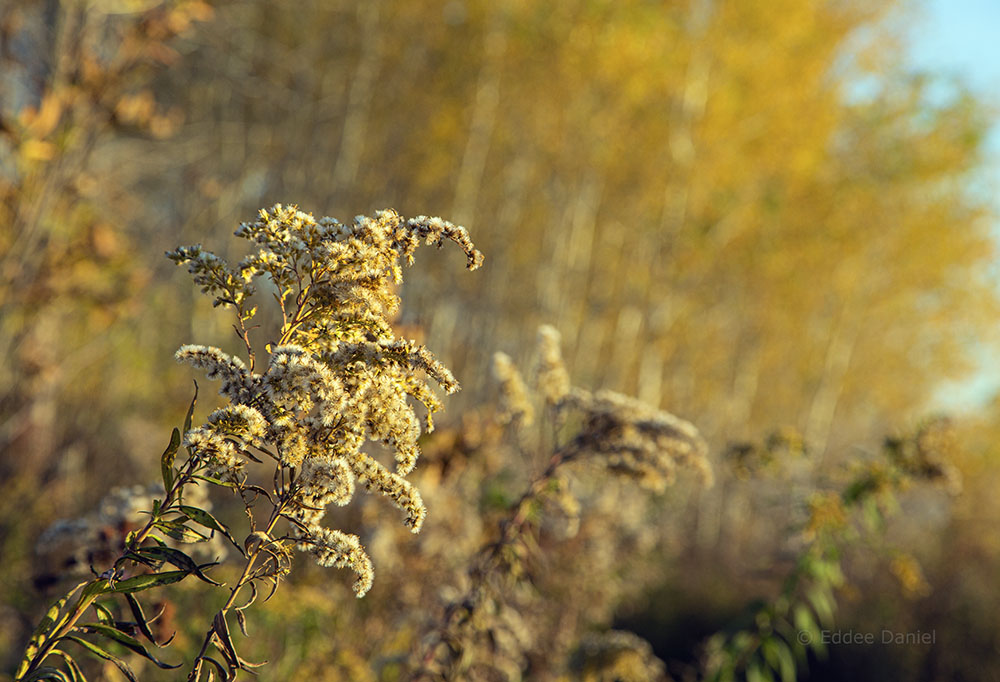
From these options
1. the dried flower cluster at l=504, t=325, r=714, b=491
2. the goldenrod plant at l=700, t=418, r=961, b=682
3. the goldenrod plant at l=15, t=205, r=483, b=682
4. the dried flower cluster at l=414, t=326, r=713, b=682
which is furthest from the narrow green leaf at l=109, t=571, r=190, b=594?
the goldenrod plant at l=700, t=418, r=961, b=682

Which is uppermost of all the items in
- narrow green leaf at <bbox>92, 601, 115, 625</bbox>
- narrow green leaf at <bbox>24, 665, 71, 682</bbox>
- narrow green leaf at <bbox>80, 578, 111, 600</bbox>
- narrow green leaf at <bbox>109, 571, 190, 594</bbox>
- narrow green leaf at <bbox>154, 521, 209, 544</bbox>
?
narrow green leaf at <bbox>154, 521, 209, 544</bbox>

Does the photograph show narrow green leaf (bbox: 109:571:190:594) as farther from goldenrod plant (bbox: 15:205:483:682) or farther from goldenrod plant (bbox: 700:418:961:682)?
goldenrod plant (bbox: 700:418:961:682)

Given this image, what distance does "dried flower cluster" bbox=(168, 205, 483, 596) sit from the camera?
1364mm

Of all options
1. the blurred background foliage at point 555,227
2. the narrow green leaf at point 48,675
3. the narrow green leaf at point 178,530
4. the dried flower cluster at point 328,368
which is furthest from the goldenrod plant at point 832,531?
the narrow green leaf at point 48,675

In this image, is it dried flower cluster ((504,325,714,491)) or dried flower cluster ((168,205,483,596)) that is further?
dried flower cluster ((504,325,714,491))

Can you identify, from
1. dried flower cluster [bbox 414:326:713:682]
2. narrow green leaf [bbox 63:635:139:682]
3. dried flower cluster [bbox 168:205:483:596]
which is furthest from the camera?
dried flower cluster [bbox 414:326:713:682]

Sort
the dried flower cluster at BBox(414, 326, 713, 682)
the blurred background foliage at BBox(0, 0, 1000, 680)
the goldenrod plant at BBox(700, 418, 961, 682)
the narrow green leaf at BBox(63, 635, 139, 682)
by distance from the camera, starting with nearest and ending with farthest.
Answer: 1. the narrow green leaf at BBox(63, 635, 139, 682)
2. the dried flower cluster at BBox(414, 326, 713, 682)
3. the goldenrod plant at BBox(700, 418, 961, 682)
4. the blurred background foliage at BBox(0, 0, 1000, 680)

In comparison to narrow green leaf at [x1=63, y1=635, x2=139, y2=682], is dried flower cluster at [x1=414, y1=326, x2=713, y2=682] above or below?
above

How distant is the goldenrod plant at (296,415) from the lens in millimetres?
1319

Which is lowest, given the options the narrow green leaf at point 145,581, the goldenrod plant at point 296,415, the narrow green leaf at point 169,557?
the narrow green leaf at point 145,581

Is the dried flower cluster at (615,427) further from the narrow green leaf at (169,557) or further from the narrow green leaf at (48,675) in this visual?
the narrow green leaf at (48,675)

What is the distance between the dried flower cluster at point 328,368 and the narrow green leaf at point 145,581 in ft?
0.57

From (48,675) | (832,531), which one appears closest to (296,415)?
(48,675)

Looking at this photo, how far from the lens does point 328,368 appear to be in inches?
57.5
